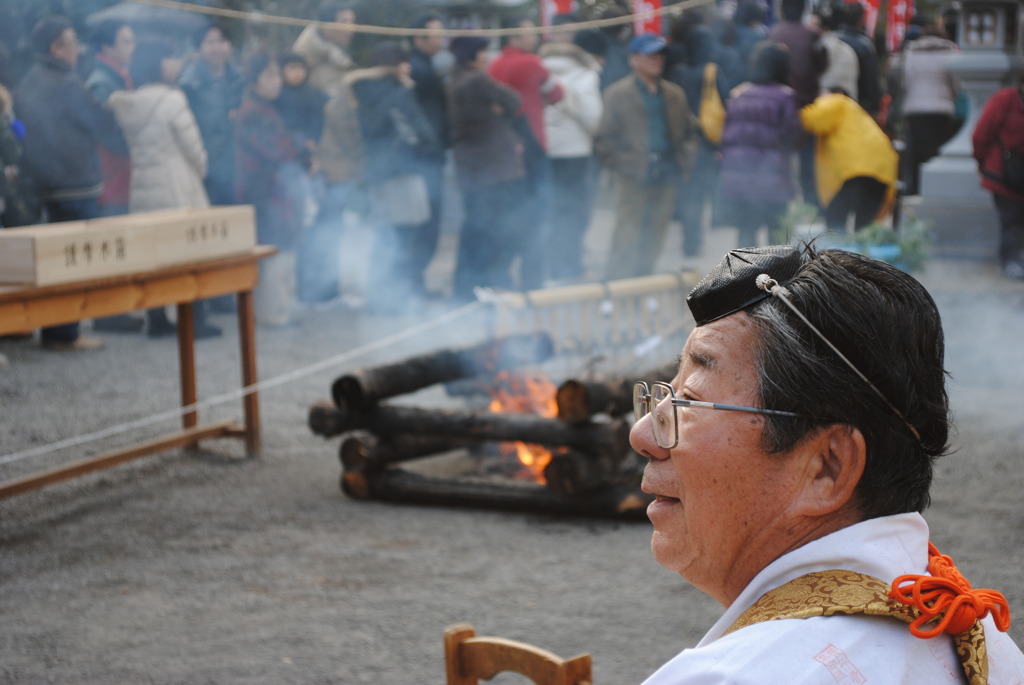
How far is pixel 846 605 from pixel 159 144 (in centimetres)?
812

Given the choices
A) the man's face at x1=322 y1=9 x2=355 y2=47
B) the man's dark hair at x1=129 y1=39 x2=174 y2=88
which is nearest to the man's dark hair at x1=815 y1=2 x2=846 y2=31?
the man's face at x1=322 y1=9 x2=355 y2=47

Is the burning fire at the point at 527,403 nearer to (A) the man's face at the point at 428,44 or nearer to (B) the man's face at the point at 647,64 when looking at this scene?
(B) the man's face at the point at 647,64

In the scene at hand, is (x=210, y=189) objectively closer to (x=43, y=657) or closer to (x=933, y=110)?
(x=43, y=657)

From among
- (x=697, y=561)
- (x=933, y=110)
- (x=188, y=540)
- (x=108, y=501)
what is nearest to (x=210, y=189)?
(x=108, y=501)

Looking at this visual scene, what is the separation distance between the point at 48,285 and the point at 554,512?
232 cm

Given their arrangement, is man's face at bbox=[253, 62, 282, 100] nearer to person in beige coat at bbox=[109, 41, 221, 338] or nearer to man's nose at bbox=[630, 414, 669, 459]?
person in beige coat at bbox=[109, 41, 221, 338]

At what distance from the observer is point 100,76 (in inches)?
355

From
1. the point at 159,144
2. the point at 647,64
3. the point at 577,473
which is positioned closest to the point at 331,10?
the point at 159,144

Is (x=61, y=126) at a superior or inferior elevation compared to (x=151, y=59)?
inferior

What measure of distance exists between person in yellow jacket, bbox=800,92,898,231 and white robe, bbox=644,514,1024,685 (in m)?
8.25

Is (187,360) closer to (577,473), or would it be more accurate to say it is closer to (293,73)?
(577,473)

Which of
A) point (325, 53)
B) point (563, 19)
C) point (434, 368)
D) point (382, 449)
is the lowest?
point (382, 449)

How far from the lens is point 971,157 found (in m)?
10.9

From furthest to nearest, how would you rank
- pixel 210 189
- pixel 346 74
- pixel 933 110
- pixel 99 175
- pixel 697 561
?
pixel 933 110, pixel 346 74, pixel 210 189, pixel 99 175, pixel 697 561
